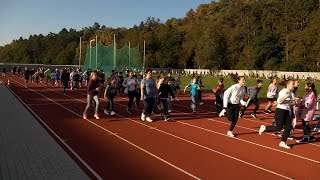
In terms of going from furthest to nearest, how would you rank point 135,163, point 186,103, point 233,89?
point 186,103 → point 233,89 → point 135,163

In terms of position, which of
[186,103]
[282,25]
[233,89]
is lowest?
[186,103]

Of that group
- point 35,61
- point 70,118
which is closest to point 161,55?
point 35,61

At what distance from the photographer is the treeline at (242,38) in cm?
7369

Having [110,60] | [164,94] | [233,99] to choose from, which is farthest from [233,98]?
[110,60]

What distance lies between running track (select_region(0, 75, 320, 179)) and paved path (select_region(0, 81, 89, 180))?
31 centimetres

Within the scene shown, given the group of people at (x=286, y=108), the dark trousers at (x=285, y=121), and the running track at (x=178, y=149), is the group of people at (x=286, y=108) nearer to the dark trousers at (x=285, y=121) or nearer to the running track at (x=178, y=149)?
the dark trousers at (x=285, y=121)

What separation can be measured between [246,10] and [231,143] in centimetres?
8449

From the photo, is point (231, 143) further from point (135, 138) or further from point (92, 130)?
point (92, 130)

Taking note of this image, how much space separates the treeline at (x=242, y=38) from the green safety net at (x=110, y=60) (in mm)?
34387

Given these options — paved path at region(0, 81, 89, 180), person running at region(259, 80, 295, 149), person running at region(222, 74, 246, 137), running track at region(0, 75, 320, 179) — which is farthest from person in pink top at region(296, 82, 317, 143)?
paved path at region(0, 81, 89, 180)

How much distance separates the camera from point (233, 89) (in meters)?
12.1

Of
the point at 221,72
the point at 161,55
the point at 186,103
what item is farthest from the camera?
the point at 161,55

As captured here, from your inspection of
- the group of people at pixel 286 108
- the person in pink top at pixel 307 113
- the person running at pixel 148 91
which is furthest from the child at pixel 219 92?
the person in pink top at pixel 307 113

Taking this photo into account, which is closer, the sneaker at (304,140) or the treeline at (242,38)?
the sneaker at (304,140)
